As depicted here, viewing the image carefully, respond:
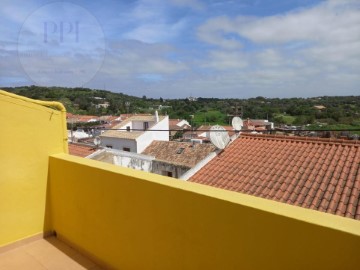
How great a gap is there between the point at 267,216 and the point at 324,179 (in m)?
5.99

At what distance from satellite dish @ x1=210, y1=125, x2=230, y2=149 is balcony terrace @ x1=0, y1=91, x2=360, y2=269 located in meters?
6.23

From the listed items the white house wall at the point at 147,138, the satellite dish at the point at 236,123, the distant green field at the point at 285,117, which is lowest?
the white house wall at the point at 147,138

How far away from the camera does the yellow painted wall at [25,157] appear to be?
9.51ft

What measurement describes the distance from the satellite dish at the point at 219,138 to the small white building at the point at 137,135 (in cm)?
1309

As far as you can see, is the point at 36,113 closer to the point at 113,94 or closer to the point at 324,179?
the point at 324,179

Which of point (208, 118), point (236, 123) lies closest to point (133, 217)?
point (236, 123)

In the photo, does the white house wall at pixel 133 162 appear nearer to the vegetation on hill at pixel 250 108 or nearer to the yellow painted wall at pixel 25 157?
the yellow painted wall at pixel 25 157

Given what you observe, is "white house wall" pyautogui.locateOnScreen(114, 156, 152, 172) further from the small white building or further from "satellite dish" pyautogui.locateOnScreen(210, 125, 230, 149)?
"satellite dish" pyautogui.locateOnScreen(210, 125, 230, 149)

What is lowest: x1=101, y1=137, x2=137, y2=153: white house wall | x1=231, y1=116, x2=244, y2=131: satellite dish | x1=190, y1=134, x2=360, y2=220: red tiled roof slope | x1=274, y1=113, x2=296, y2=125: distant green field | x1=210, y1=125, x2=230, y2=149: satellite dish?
x1=101, y1=137, x2=137, y2=153: white house wall

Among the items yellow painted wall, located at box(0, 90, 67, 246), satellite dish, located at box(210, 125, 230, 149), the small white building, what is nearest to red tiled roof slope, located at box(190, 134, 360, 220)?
satellite dish, located at box(210, 125, 230, 149)

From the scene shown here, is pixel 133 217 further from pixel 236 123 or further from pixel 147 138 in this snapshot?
pixel 147 138

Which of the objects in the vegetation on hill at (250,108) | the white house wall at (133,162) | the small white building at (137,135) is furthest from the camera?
the vegetation on hill at (250,108)

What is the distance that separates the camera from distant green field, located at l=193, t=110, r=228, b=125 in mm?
44688

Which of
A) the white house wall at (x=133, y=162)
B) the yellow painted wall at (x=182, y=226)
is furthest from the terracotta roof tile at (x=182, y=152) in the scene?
the yellow painted wall at (x=182, y=226)
